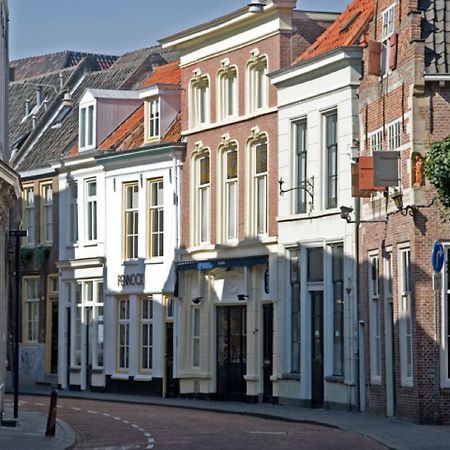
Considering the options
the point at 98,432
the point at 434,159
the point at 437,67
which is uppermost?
the point at 437,67

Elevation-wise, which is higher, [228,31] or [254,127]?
[228,31]

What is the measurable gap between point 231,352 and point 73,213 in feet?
34.4

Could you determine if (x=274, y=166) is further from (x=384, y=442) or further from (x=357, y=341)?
(x=384, y=442)

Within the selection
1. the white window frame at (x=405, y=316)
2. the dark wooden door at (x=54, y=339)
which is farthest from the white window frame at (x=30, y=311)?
the white window frame at (x=405, y=316)

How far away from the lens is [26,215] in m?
54.0

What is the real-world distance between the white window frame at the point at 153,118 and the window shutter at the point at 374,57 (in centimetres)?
1363

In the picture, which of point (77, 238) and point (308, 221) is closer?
point (308, 221)

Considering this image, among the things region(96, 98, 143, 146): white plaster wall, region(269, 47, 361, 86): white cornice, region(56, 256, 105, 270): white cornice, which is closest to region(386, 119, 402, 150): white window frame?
region(269, 47, 361, 86): white cornice

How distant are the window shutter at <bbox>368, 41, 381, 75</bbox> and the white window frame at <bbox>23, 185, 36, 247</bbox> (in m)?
21.5

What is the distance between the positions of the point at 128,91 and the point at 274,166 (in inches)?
448

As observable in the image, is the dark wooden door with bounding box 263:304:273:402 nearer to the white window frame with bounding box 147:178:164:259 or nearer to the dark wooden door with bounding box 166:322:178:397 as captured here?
the dark wooden door with bounding box 166:322:178:397

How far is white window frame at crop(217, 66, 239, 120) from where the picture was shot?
42.7m

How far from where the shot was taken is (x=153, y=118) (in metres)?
47.4

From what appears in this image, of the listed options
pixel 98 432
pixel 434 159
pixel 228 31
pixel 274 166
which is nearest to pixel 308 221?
pixel 274 166
